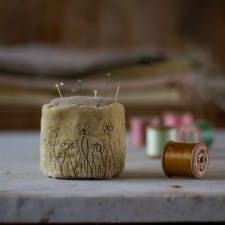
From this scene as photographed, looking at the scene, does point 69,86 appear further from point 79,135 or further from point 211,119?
point 79,135

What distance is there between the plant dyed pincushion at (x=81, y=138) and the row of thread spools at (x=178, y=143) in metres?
0.13

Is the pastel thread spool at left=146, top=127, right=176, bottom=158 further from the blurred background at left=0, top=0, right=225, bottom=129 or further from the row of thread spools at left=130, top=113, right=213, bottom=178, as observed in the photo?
the blurred background at left=0, top=0, right=225, bottom=129

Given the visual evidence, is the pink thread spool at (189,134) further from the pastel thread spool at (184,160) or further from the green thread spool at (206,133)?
the pastel thread spool at (184,160)

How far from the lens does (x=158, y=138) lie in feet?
5.00

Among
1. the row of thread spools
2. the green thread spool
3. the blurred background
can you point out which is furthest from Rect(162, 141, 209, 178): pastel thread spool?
the blurred background

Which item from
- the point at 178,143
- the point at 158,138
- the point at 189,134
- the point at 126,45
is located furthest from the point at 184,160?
the point at 126,45

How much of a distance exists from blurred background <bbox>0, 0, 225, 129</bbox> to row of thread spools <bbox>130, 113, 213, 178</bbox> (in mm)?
1198

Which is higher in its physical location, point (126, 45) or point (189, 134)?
point (126, 45)

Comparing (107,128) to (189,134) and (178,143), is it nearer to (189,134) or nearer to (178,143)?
(178,143)

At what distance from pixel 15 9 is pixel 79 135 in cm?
271

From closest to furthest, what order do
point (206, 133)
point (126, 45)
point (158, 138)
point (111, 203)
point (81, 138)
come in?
point (111, 203)
point (81, 138)
point (158, 138)
point (206, 133)
point (126, 45)

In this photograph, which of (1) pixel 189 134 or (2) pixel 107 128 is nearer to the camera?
(2) pixel 107 128

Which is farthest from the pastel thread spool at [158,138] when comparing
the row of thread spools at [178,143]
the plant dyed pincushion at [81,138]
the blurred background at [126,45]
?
the blurred background at [126,45]

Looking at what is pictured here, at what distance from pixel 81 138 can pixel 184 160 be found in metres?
0.23
